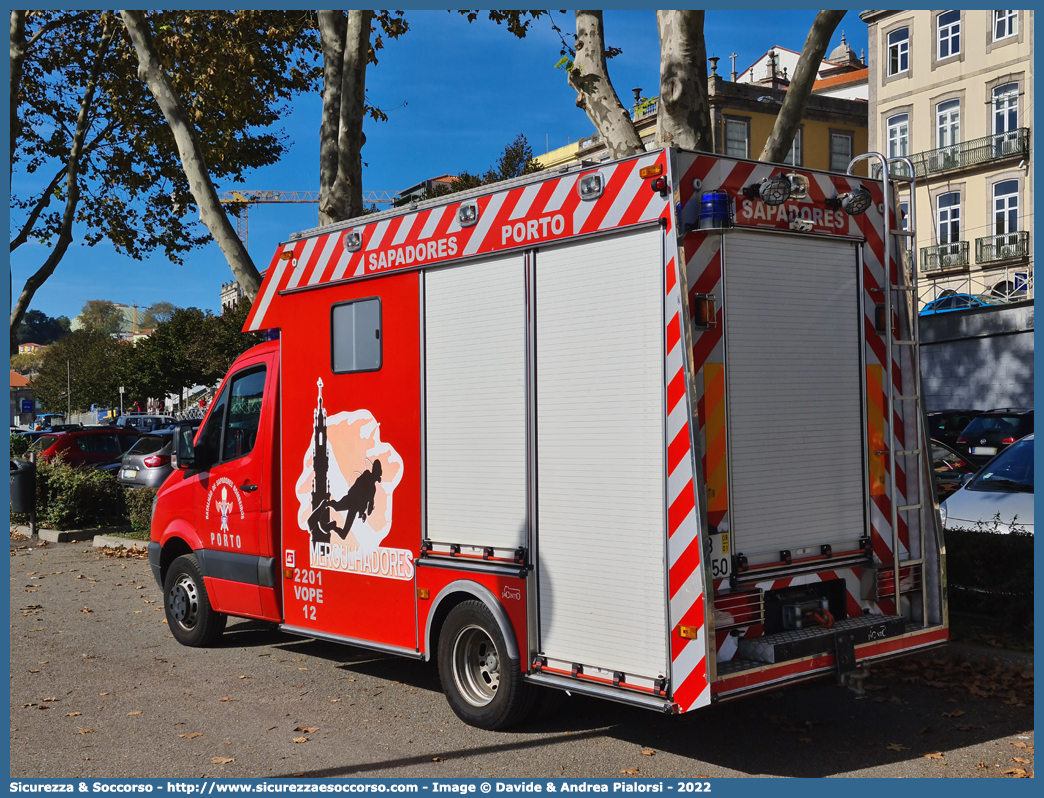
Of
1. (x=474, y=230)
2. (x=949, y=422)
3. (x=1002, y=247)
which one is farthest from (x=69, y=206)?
(x=1002, y=247)

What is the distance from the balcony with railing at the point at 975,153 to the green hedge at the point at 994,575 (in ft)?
105

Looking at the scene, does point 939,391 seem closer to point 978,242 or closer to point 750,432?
point 978,242

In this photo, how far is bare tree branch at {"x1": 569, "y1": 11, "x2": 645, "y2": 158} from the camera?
895 centimetres

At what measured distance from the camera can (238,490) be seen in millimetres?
8055

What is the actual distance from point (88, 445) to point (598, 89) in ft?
60.4

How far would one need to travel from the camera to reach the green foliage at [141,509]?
16500 millimetres

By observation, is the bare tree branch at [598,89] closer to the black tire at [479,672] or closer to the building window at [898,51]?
the black tire at [479,672]

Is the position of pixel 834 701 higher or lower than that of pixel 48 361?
lower

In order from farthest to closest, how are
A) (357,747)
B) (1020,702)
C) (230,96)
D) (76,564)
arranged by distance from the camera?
(230,96)
(76,564)
(1020,702)
(357,747)

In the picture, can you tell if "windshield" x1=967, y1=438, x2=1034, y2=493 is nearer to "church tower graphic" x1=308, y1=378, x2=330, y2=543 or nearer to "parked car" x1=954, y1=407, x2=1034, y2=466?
"church tower graphic" x1=308, y1=378, x2=330, y2=543

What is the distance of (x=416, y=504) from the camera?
21.6ft

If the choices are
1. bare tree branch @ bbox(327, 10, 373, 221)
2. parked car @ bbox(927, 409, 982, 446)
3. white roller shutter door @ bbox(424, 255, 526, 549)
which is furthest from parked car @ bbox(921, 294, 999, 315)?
white roller shutter door @ bbox(424, 255, 526, 549)

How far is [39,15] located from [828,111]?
40556mm

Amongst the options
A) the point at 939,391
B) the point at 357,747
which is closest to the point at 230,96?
the point at 357,747
